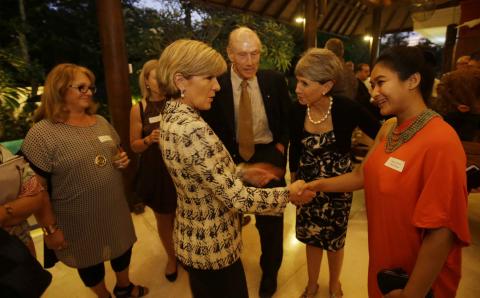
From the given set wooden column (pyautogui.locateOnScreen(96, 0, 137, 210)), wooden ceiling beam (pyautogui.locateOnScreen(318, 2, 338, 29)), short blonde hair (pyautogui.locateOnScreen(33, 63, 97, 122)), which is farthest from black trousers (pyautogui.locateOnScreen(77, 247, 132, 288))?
wooden ceiling beam (pyautogui.locateOnScreen(318, 2, 338, 29))

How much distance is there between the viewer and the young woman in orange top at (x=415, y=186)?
3.09 feet

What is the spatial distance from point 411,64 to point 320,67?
25.9 inches

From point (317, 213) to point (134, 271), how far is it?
165cm

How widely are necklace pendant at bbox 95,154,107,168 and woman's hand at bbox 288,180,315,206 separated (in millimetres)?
1123

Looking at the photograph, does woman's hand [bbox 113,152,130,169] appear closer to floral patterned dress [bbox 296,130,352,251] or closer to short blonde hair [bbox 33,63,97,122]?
short blonde hair [bbox 33,63,97,122]

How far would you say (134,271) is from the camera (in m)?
2.54

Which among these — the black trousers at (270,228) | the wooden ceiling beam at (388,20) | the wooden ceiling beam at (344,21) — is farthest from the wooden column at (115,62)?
the wooden ceiling beam at (388,20)

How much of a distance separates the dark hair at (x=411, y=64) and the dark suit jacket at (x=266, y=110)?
97 cm

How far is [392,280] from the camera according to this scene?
108 cm

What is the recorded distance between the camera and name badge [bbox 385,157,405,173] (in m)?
1.04

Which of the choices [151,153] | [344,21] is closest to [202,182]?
[151,153]

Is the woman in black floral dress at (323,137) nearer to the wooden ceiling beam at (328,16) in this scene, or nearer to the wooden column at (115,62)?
the wooden column at (115,62)

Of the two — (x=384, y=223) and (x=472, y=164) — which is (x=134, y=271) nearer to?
(x=384, y=223)

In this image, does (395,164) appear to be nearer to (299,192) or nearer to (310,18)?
(299,192)
